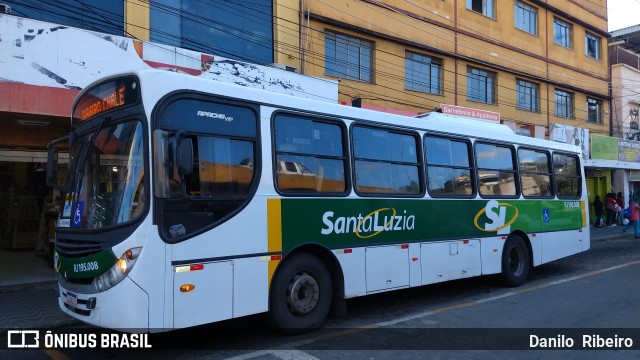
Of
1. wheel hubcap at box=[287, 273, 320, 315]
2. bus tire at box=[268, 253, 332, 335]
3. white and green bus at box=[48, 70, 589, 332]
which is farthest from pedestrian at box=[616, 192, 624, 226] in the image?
wheel hubcap at box=[287, 273, 320, 315]

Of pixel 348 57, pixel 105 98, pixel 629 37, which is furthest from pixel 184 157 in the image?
pixel 629 37

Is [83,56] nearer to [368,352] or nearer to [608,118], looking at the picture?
[368,352]

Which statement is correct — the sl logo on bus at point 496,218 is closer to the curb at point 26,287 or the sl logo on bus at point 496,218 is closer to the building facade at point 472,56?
the building facade at point 472,56

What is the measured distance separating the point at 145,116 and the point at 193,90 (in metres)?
0.60

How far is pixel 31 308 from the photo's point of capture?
7695 millimetres

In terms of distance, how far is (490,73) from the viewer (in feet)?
68.0

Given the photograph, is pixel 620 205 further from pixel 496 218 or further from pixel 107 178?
pixel 107 178

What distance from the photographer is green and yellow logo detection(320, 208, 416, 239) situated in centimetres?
648

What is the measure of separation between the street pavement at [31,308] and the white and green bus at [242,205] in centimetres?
167

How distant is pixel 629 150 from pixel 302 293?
2695 centimetres

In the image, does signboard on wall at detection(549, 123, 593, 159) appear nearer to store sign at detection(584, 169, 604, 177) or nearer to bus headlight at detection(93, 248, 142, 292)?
store sign at detection(584, 169, 604, 177)

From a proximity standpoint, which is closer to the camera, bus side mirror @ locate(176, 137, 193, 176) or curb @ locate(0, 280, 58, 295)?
bus side mirror @ locate(176, 137, 193, 176)

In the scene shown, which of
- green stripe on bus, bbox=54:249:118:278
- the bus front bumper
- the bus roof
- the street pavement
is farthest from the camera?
the street pavement

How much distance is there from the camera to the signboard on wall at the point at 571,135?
22.9 metres
